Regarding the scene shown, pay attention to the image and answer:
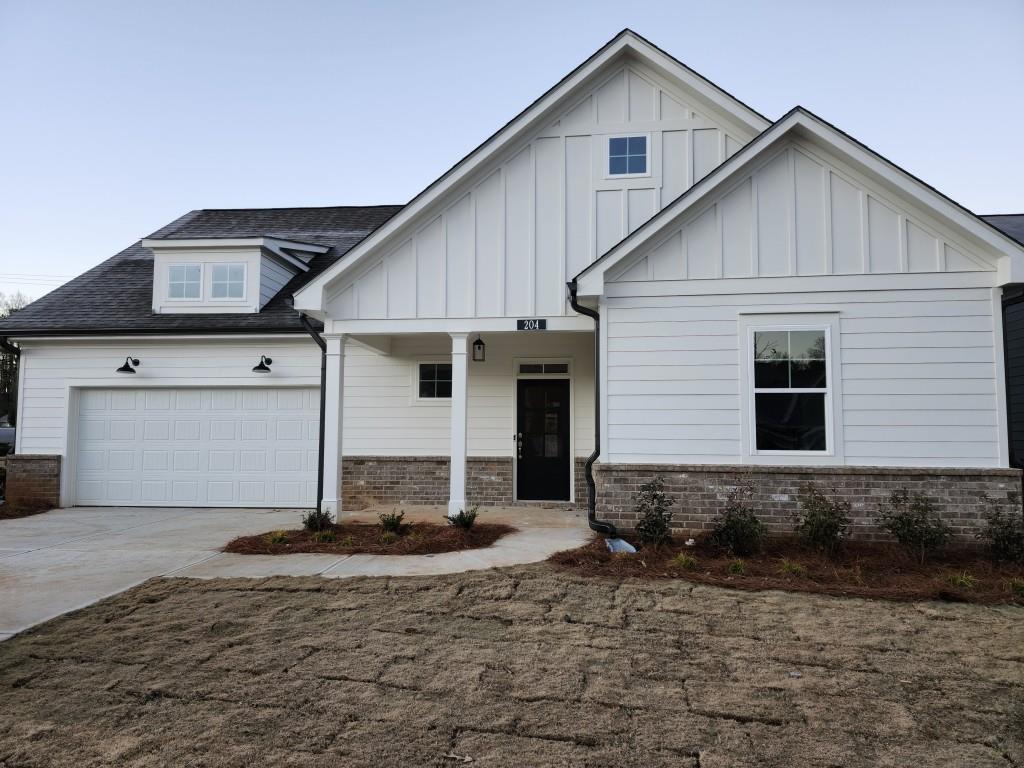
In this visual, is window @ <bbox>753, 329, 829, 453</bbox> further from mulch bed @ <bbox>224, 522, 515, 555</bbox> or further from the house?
mulch bed @ <bbox>224, 522, 515, 555</bbox>

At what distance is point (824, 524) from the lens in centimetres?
657

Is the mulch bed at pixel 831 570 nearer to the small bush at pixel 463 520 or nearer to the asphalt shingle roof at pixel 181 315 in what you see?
the small bush at pixel 463 520

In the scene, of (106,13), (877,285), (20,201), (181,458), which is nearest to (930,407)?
(877,285)

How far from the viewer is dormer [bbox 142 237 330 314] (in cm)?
1158

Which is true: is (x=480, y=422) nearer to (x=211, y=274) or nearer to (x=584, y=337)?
(x=584, y=337)

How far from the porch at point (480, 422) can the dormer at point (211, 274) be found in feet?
8.05

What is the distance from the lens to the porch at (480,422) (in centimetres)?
1059

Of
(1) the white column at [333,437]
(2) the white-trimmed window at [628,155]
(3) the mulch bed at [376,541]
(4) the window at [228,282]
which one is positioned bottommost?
(3) the mulch bed at [376,541]

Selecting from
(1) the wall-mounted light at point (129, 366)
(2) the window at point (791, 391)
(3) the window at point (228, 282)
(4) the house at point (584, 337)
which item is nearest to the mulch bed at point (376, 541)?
(4) the house at point (584, 337)

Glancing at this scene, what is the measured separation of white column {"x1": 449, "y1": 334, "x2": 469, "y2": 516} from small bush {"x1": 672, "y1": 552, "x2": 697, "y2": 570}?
10.7 ft

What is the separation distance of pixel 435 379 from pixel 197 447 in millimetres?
4450

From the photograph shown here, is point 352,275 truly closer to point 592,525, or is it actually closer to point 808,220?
point 592,525

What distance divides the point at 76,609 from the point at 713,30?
12.8 meters

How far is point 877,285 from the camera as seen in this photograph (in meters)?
7.30
